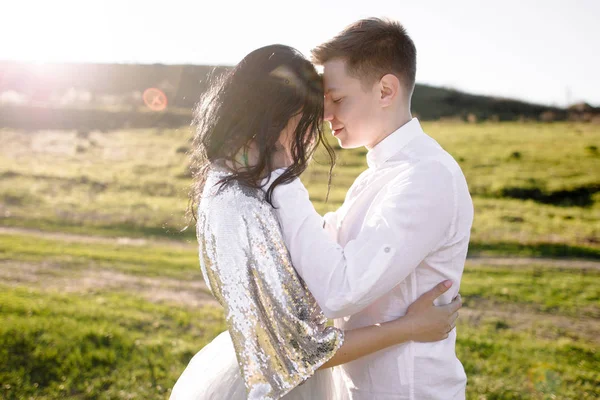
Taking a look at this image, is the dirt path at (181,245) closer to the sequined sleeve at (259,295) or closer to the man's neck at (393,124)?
the man's neck at (393,124)

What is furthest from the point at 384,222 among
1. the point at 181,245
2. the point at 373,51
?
the point at 181,245

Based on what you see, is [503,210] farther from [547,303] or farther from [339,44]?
[339,44]

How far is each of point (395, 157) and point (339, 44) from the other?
1.87ft

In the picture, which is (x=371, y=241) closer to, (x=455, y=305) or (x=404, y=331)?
(x=404, y=331)

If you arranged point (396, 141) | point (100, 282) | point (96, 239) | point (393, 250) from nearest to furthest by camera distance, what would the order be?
1. point (393, 250)
2. point (396, 141)
3. point (100, 282)
4. point (96, 239)

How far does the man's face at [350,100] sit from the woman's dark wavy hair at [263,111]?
0.62 feet

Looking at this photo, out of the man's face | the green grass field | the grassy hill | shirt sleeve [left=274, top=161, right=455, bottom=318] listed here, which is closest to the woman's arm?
shirt sleeve [left=274, top=161, right=455, bottom=318]

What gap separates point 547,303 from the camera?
885 cm

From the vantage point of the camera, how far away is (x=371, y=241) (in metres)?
1.97

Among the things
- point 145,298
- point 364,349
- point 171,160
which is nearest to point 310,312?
point 364,349

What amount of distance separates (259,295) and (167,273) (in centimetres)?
878

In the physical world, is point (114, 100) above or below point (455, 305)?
above

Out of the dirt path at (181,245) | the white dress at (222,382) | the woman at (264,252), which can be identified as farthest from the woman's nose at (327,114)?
the dirt path at (181,245)

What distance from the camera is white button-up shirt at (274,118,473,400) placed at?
194 centimetres
